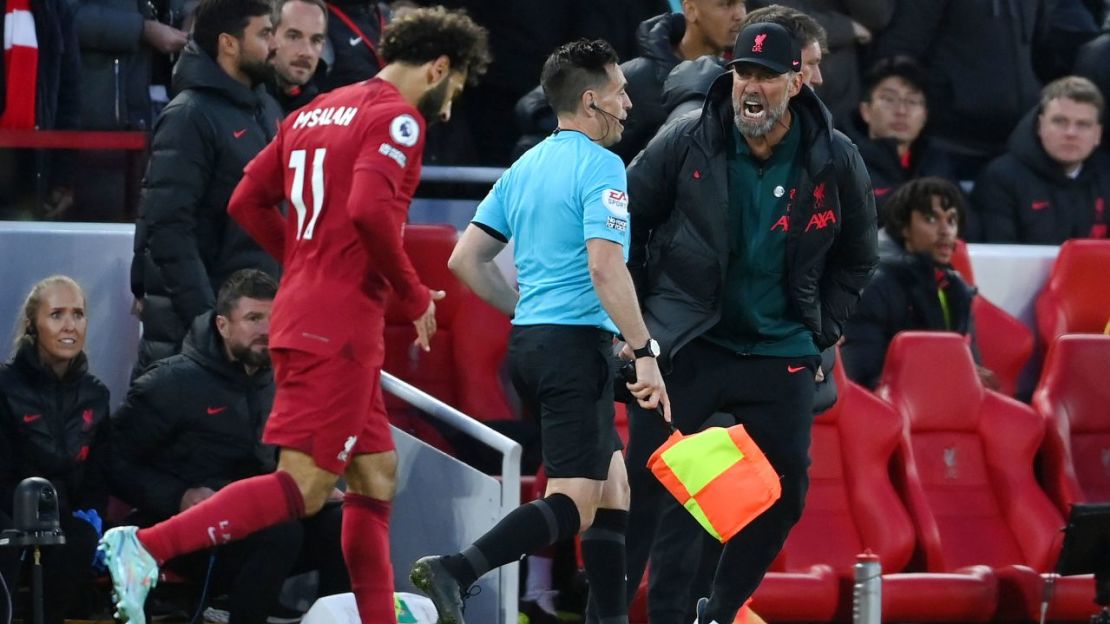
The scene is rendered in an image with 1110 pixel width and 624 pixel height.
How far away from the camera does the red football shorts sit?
5652mm

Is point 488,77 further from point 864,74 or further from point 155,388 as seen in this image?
point 155,388

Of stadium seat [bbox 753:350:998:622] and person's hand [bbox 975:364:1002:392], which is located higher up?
person's hand [bbox 975:364:1002:392]

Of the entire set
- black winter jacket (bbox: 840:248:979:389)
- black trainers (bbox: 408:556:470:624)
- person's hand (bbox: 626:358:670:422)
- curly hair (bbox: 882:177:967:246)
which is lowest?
black trainers (bbox: 408:556:470:624)

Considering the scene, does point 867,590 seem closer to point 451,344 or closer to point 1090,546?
point 1090,546

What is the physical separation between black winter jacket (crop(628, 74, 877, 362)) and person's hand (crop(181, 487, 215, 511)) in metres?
1.67

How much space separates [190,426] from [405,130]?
1.59 metres

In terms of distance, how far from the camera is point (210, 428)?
266 inches

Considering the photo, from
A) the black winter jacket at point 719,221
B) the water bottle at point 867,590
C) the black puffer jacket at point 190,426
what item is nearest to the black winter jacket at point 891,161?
the water bottle at point 867,590

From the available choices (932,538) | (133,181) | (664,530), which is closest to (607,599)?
(664,530)

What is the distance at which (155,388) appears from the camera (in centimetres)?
678

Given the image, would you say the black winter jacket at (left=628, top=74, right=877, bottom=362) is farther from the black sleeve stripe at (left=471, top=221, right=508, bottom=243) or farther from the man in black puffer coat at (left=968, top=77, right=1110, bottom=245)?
the man in black puffer coat at (left=968, top=77, right=1110, bottom=245)

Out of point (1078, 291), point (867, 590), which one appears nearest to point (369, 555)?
point (867, 590)

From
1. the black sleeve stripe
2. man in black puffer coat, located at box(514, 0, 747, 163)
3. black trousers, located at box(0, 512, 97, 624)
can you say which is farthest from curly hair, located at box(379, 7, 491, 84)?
black trousers, located at box(0, 512, 97, 624)

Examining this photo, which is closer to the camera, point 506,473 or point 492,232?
point 492,232
